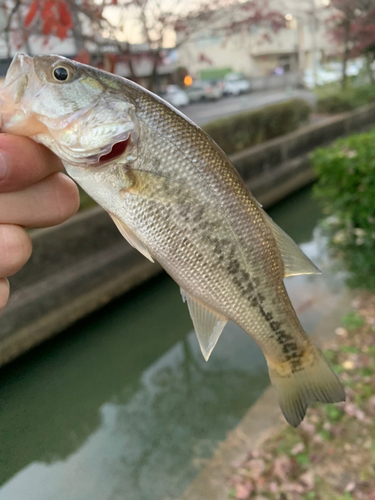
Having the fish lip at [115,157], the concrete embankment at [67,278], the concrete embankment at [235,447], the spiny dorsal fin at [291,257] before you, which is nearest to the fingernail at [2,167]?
the fish lip at [115,157]

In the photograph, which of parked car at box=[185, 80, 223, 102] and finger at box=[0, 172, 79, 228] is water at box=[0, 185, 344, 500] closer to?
finger at box=[0, 172, 79, 228]

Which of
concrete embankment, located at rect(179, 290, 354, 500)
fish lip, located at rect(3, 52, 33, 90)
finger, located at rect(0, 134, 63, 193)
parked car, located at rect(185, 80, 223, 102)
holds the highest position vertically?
fish lip, located at rect(3, 52, 33, 90)

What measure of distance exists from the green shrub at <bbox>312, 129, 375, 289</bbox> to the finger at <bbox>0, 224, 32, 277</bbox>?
4.36 metres

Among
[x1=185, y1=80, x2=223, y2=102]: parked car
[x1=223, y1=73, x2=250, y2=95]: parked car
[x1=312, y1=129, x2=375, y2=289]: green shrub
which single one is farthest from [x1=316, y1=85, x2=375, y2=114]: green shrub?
[x1=223, y1=73, x2=250, y2=95]: parked car

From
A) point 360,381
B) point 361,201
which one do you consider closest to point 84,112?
point 360,381

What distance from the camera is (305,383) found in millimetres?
1558

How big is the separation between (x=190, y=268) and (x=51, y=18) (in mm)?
4045

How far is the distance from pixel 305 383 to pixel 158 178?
1.02 meters

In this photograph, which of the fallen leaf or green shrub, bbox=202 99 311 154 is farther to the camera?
green shrub, bbox=202 99 311 154

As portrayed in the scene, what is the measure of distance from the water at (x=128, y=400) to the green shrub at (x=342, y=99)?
10639 mm

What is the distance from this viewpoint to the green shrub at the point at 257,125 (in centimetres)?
879

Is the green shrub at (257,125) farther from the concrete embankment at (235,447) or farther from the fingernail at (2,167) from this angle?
the fingernail at (2,167)

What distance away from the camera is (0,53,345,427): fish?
3.99 ft

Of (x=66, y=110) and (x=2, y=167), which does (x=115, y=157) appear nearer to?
(x=66, y=110)
